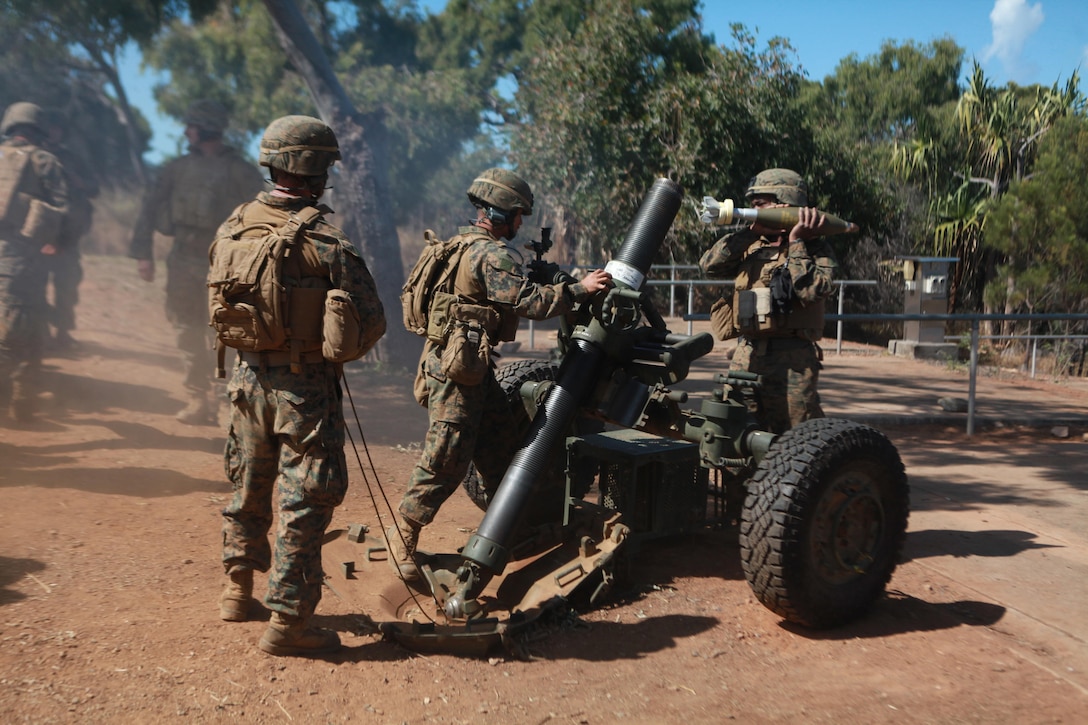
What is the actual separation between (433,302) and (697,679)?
213 centimetres

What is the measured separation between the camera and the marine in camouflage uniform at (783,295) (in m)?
5.09

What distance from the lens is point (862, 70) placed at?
2806 cm

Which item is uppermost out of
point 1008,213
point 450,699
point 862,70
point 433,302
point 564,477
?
point 862,70

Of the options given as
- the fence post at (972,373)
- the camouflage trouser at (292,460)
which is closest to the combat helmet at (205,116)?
the camouflage trouser at (292,460)

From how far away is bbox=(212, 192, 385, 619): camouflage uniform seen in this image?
12.1 feet

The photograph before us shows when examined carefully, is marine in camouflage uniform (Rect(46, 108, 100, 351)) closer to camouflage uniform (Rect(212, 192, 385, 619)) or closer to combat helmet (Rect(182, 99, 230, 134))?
combat helmet (Rect(182, 99, 230, 134))

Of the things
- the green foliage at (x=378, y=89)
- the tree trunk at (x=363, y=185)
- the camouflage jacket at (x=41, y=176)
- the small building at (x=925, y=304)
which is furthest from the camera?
the green foliage at (x=378, y=89)

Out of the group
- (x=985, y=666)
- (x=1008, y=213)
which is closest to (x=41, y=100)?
(x=985, y=666)

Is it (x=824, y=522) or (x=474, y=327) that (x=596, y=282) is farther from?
(x=824, y=522)

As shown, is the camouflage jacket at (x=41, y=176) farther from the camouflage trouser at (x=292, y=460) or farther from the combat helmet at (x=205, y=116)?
the camouflage trouser at (x=292, y=460)

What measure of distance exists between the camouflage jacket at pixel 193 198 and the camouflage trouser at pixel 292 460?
4.58 metres

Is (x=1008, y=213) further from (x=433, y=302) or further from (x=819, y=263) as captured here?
(x=433, y=302)

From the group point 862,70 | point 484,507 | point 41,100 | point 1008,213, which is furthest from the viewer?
point 862,70

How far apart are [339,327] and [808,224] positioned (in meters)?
2.78
